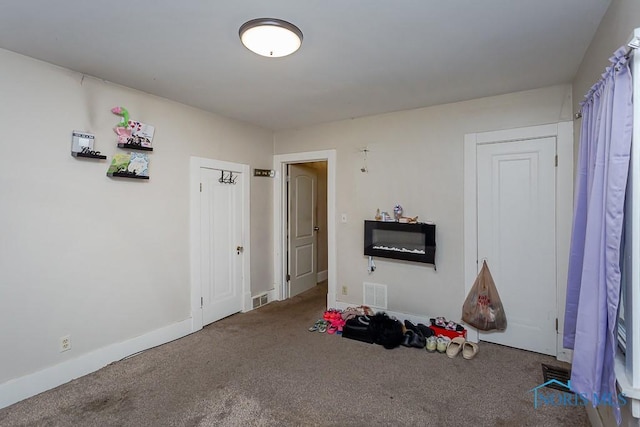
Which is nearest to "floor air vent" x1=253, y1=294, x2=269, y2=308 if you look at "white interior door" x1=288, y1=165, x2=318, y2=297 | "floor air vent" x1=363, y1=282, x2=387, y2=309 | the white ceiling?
"white interior door" x1=288, y1=165, x2=318, y2=297

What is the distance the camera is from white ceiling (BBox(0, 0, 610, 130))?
167 cm

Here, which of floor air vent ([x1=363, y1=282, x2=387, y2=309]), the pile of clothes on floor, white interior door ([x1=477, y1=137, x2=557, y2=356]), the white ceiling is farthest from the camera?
floor air vent ([x1=363, y1=282, x2=387, y2=309])

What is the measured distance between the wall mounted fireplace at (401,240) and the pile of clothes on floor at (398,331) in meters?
0.67

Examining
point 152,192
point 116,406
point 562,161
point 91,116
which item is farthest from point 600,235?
point 91,116

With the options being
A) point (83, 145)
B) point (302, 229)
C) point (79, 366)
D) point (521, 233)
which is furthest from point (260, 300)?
point (521, 233)

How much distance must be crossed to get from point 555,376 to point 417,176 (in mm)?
2106

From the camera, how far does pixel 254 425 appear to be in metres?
1.92

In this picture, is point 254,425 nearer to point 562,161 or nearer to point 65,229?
point 65,229

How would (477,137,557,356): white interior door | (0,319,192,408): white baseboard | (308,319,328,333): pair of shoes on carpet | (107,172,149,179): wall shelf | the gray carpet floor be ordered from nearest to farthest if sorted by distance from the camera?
the gray carpet floor < (0,319,192,408): white baseboard < (107,172,149,179): wall shelf < (477,137,557,356): white interior door < (308,319,328,333): pair of shoes on carpet

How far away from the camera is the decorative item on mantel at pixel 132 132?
2.69 metres

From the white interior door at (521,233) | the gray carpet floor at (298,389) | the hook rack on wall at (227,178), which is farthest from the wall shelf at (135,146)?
the white interior door at (521,233)

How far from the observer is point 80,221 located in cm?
248

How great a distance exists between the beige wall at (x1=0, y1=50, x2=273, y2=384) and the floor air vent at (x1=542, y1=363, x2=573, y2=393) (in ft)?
10.9

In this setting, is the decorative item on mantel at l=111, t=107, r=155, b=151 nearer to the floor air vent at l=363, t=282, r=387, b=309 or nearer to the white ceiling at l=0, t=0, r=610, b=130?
the white ceiling at l=0, t=0, r=610, b=130
